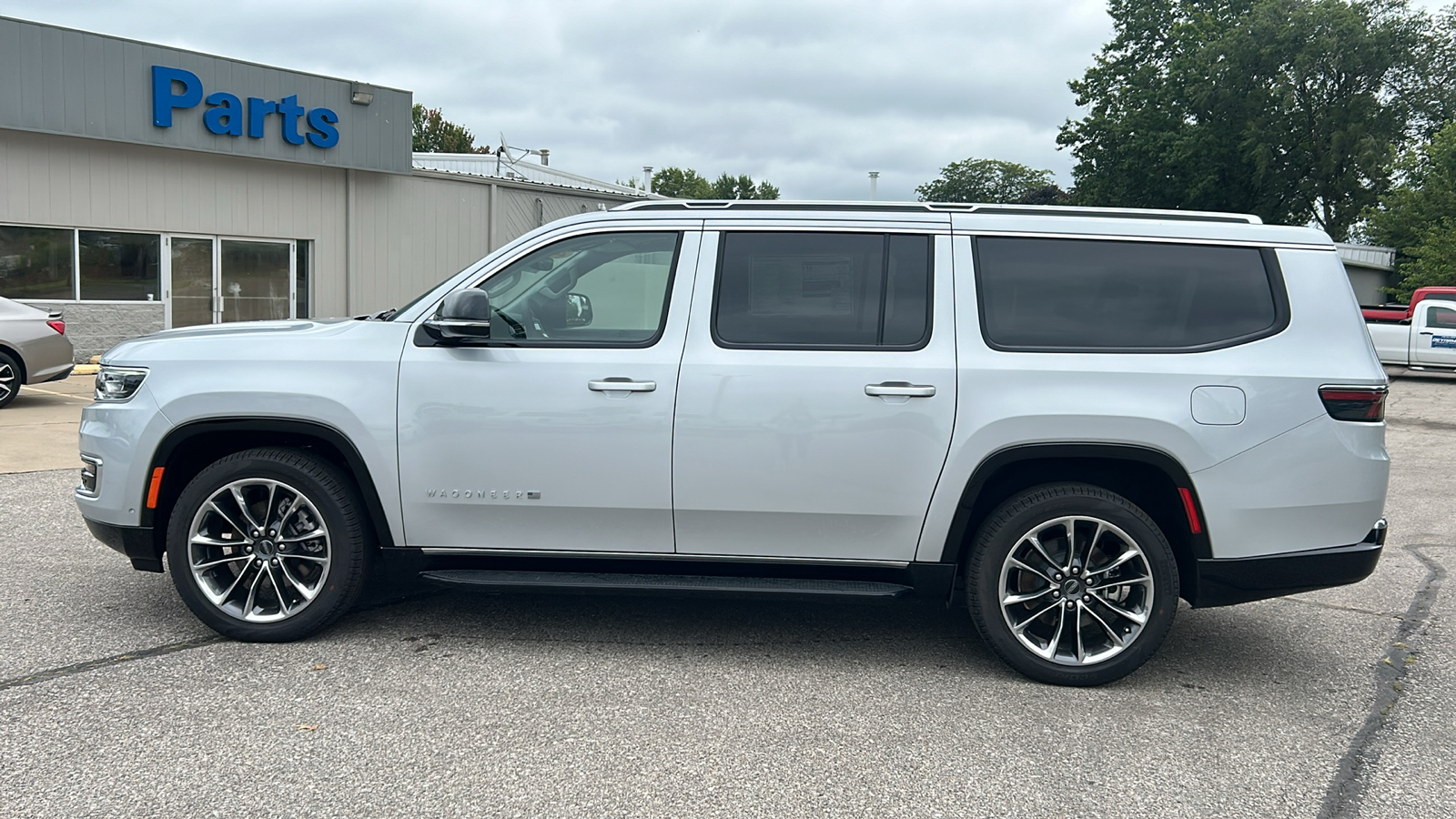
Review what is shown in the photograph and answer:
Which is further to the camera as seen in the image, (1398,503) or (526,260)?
(1398,503)

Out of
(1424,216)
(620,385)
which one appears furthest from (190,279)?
(1424,216)

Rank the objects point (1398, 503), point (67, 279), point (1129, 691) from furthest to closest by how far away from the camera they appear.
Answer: point (67, 279)
point (1398, 503)
point (1129, 691)

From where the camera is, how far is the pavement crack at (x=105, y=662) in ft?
13.8

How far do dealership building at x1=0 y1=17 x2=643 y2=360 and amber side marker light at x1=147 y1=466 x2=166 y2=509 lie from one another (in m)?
11.8

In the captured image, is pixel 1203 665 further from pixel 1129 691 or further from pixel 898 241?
pixel 898 241

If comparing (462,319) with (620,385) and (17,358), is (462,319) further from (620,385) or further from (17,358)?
(17,358)

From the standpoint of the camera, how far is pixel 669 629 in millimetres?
5047

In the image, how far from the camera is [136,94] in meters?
17.7

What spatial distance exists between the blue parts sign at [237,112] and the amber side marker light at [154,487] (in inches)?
619

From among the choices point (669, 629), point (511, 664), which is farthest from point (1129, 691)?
point (511, 664)

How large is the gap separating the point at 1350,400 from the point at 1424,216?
4500 centimetres

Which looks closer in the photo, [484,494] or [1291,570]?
[1291,570]

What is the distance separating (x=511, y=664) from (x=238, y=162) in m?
17.8

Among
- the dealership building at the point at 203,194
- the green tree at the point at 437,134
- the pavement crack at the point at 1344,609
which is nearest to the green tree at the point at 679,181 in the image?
the green tree at the point at 437,134
